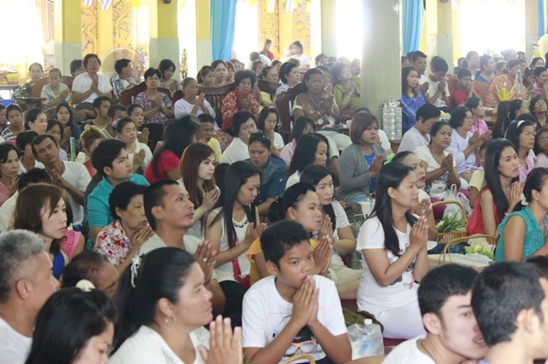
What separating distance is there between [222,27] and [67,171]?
939 centimetres

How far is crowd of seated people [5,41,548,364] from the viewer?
2699 millimetres

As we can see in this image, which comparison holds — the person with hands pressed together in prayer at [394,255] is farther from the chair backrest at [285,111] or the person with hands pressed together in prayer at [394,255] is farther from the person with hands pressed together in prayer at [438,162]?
the chair backrest at [285,111]

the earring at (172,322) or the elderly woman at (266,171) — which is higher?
the elderly woman at (266,171)

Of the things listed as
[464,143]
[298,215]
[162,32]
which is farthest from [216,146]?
[162,32]

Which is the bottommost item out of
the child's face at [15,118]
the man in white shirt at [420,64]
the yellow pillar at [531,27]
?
the child's face at [15,118]

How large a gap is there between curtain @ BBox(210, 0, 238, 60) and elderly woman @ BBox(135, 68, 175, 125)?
6064 millimetres

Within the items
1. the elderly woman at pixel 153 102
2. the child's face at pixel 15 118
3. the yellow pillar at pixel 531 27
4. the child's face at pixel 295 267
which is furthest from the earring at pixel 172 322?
the yellow pillar at pixel 531 27

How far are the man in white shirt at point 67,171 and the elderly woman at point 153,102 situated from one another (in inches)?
114

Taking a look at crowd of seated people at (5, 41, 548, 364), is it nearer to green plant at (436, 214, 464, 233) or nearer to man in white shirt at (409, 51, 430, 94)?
green plant at (436, 214, 464, 233)

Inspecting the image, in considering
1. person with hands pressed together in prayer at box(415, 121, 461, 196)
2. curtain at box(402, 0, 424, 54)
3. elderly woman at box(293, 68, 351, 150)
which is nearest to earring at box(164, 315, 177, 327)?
person with hands pressed together in prayer at box(415, 121, 461, 196)

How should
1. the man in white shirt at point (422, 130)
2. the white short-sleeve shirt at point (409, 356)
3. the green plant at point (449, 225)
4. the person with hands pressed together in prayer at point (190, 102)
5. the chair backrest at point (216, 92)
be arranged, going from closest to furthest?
the white short-sleeve shirt at point (409, 356)
the green plant at point (449, 225)
the man in white shirt at point (422, 130)
the person with hands pressed together in prayer at point (190, 102)
the chair backrest at point (216, 92)

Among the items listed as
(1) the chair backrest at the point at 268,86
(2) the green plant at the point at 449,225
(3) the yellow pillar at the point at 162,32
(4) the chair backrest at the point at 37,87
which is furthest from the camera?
(3) the yellow pillar at the point at 162,32

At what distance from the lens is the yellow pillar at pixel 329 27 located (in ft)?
52.2

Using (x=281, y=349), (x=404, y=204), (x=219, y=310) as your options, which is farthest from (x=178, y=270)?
(x=404, y=204)
